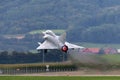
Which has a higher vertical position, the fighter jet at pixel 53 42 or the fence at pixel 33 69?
the fighter jet at pixel 53 42

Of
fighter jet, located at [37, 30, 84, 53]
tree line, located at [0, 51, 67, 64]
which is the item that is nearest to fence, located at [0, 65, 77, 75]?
fighter jet, located at [37, 30, 84, 53]

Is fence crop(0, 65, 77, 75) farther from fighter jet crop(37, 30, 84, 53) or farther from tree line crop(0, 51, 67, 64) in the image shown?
tree line crop(0, 51, 67, 64)

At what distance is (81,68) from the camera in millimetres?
87125

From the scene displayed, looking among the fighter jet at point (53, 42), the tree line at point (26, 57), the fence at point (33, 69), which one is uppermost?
the fighter jet at point (53, 42)

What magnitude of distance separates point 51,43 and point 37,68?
3257 cm

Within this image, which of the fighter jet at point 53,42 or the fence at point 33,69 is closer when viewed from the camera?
the fence at point 33,69

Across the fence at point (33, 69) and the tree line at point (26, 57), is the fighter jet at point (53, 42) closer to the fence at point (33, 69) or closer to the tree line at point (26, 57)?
the tree line at point (26, 57)

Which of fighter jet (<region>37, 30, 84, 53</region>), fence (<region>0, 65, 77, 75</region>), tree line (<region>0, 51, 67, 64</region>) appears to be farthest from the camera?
tree line (<region>0, 51, 67, 64</region>)

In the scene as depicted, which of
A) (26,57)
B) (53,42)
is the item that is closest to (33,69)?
(53,42)

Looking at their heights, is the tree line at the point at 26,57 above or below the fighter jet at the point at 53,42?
below

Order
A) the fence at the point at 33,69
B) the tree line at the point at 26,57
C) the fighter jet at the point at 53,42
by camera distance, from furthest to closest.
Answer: the tree line at the point at 26,57
the fighter jet at the point at 53,42
the fence at the point at 33,69

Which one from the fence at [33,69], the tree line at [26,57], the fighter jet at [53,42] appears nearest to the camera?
the fence at [33,69]

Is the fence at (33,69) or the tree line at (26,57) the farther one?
the tree line at (26,57)

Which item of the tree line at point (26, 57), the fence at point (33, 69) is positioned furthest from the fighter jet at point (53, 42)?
the fence at point (33, 69)
